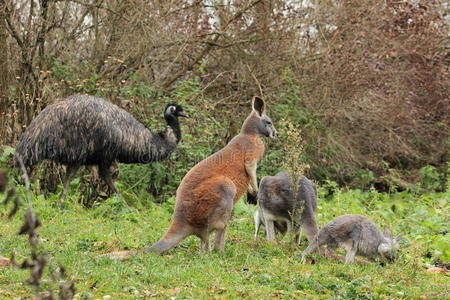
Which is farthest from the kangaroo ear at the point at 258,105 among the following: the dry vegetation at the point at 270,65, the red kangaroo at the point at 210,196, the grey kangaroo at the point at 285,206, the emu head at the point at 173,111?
the dry vegetation at the point at 270,65

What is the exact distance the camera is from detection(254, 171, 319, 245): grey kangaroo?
786 centimetres

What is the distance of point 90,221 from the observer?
9.59 m

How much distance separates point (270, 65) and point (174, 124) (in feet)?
9.78

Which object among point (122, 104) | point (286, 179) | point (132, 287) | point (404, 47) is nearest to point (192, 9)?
point (122, 104)

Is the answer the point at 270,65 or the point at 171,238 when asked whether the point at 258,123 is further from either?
the point at 270,65

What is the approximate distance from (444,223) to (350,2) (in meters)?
5.75

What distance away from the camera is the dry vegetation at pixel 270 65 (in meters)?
12.2

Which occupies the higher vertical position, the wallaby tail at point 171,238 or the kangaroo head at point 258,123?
the kangaroo head at point 258,123

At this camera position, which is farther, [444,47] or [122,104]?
[444,47]

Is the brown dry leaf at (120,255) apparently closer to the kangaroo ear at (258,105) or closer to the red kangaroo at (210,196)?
the red kangaroo at (210,196)

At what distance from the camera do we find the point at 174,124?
38.5ft

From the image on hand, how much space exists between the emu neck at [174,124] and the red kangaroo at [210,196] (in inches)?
149

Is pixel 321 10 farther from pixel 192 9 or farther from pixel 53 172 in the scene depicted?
pixel 53 172

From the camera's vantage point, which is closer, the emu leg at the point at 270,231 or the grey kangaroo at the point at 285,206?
the grey kangaroo at the point at 285,206
